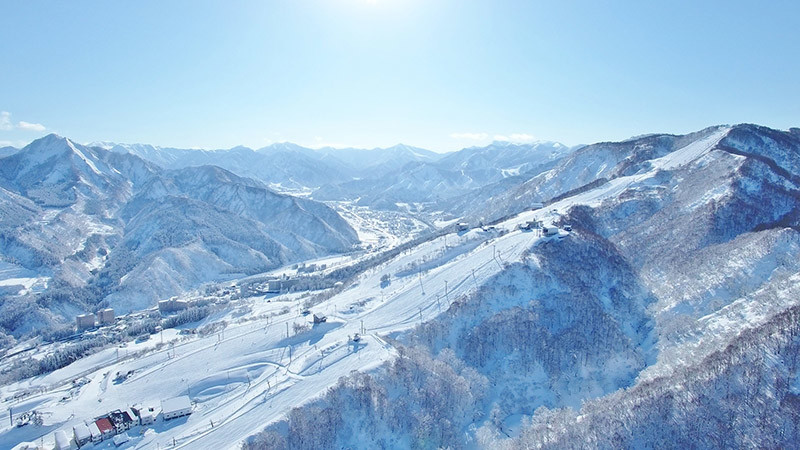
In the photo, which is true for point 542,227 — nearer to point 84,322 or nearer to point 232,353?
point 232,353

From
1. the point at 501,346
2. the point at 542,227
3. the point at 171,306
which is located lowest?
the point at 501,346

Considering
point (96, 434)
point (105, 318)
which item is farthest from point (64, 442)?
point (105, 318)

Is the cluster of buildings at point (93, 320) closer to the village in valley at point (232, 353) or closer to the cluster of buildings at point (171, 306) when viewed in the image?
the village in valley at point (232, 353)

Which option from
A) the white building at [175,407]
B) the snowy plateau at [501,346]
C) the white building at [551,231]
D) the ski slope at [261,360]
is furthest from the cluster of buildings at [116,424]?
the white building at [551,231]

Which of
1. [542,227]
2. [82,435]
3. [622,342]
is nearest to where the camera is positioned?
[82,435]

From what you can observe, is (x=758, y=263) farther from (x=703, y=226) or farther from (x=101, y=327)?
(x=101, y=327)

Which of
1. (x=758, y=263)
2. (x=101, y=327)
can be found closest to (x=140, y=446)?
(x=101, y=327)

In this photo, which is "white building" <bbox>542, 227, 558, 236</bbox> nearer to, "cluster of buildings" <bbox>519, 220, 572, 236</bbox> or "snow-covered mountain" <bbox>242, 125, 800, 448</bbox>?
"cluster of buildings" <bbox>519, 220, 572, 236</bbox>
